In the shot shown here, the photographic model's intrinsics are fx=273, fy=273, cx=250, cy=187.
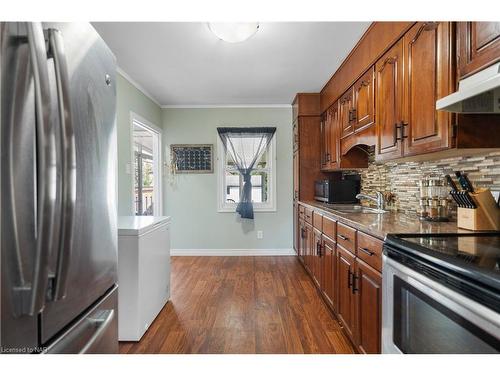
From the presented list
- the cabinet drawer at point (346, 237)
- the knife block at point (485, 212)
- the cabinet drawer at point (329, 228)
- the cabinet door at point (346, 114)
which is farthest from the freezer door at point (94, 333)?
the cabinet door at point (346, 114)

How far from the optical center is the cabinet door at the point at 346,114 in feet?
8.96

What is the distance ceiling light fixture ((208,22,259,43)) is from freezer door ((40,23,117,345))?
1.04m

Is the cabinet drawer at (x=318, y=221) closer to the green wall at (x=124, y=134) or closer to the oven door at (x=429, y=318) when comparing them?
the oven door at (x=429, y=318)

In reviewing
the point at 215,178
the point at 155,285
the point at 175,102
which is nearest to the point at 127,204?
the point at 155,285

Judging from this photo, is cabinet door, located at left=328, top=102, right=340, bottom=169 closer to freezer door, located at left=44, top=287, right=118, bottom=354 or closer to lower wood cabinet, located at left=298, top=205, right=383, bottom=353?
lower wood cabinet, located at left=298, top=205, right=383, bottom=353

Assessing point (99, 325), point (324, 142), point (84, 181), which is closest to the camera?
point (84, 181)

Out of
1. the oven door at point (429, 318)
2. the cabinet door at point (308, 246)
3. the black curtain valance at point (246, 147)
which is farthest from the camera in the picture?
the black curtain valance at point (246, 147)

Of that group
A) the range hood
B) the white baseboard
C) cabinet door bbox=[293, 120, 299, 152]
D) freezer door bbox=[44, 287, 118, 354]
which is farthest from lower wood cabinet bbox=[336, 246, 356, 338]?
the white baseboard

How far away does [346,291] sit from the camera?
6.46 ft

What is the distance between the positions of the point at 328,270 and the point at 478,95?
1719mm

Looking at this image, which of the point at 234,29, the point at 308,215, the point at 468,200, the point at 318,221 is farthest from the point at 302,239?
the point at 234,29

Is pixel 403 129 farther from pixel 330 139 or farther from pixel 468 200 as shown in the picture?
pixel 330 139

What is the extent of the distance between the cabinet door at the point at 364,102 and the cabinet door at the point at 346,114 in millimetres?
104
